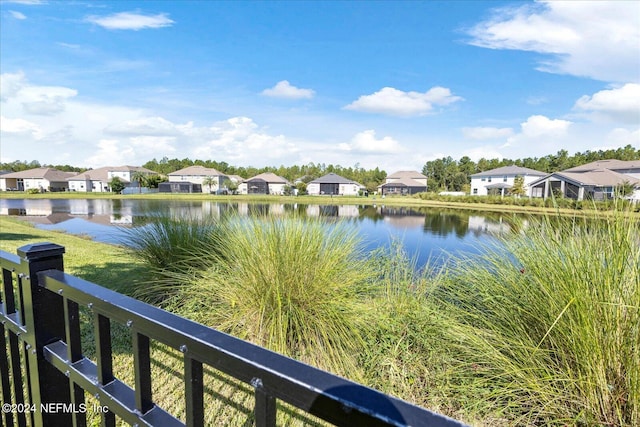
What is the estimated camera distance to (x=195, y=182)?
57312mm

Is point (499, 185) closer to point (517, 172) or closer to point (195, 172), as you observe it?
point (517, 172)

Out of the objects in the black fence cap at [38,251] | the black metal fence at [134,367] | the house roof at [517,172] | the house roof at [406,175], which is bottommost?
the black metal fence at [134,367]

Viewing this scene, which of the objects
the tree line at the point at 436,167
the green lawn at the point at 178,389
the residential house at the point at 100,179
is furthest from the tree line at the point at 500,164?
the green lawn at the point at 178,389

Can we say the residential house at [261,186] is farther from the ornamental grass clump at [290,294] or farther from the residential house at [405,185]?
the ornamental grass clump at [290,294]

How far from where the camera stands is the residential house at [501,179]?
146ft

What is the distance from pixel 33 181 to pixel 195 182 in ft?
81.7

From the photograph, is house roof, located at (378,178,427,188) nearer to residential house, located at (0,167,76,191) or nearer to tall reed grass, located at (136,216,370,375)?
residential house, located at (0,167,76,191)

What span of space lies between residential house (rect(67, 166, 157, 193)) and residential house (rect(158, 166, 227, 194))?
15.8 feet

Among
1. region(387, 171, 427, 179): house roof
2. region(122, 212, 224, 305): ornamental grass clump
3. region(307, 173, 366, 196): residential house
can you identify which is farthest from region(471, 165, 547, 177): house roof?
region(122, 212, 224, 305): ornamental grass clump

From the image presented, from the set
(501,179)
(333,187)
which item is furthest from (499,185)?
(333,187)

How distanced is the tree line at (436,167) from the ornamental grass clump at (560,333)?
190 feet

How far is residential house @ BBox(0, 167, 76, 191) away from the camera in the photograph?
175ft

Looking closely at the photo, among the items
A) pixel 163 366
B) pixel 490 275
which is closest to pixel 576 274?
pixel 490 275

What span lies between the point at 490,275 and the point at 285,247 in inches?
65.8
